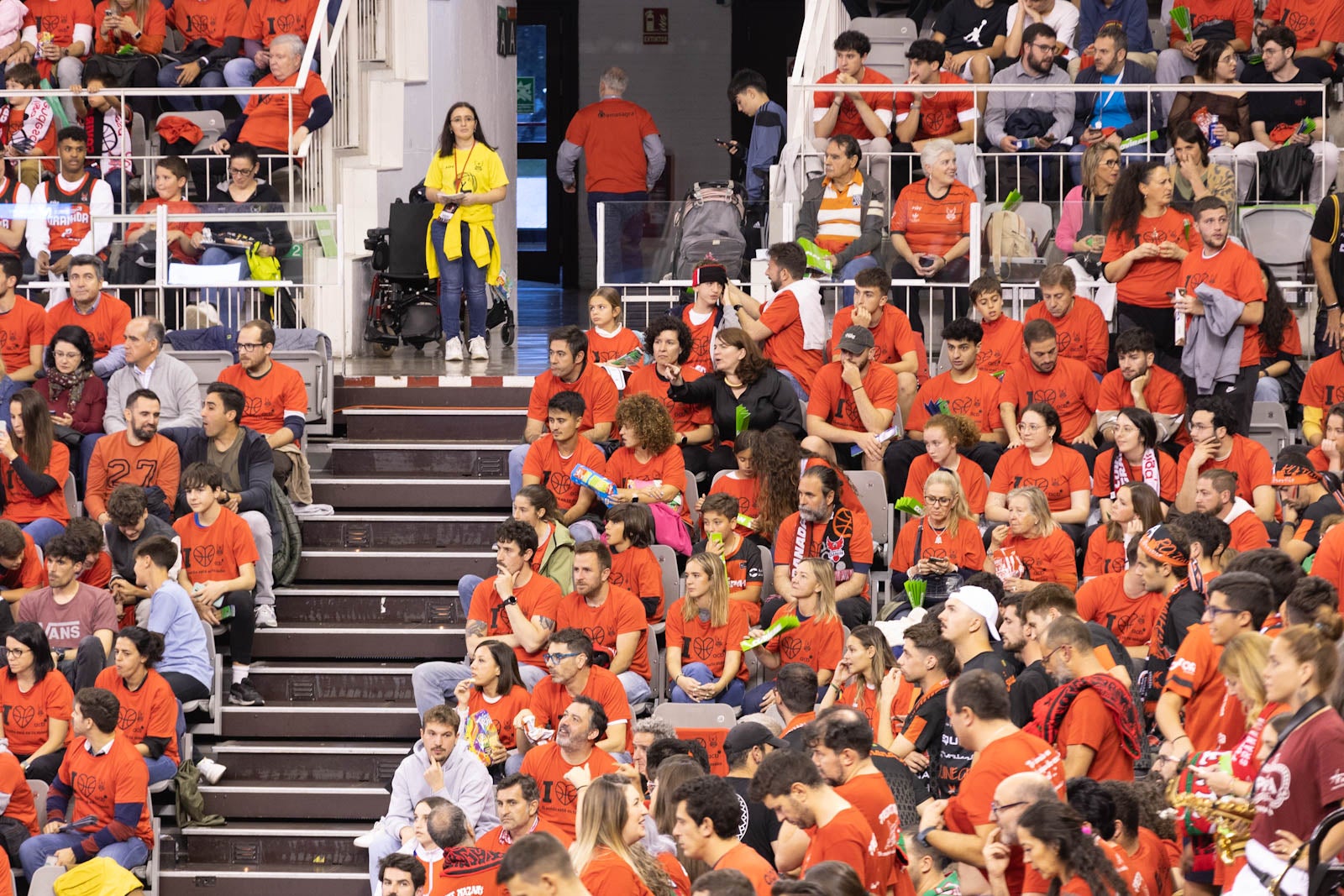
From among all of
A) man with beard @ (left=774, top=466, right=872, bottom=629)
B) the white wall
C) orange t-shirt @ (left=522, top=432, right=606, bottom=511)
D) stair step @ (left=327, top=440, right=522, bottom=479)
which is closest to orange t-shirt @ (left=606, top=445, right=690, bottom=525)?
orange t-shirt @ (left=522, top=432, right=606, bottom=511)

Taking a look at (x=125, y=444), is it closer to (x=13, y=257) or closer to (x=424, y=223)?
(x=13, y=257)

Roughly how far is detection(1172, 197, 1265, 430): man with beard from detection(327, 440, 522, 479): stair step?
4.10 meters

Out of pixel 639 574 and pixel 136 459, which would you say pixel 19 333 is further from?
pixel 639 574

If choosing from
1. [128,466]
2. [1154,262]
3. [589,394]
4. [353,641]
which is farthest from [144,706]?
[1154,262]

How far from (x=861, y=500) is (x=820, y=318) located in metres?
1.55

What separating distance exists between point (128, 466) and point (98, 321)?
1.42m

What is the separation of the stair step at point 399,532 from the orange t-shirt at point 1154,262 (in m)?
3.99

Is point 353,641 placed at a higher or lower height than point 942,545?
lower

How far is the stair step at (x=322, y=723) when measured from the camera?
10.1 metres

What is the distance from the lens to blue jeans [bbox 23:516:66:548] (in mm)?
10367

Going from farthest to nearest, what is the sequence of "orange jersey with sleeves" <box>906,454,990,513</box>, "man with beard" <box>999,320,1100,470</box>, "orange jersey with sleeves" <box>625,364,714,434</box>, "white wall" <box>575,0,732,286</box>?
1. "white wall" <box>575,0,732,286</box>
2. "orange jersey with sleeves" <box>625,364,714,434</box>
3. "man with beard" <box>999,320,1100,470</box>
4. "orange jersey with sleeves" <box>906,454,990,513</box>

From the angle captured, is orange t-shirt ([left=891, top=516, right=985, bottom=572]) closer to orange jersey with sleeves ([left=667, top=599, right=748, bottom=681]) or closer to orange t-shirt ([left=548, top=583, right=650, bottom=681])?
orange jersey with sleeves ([left=667, top=599, right=748, bottom=681])

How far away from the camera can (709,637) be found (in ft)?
30.5

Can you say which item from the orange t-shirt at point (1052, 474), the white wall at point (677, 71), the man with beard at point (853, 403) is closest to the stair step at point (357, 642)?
the man with beard at point (853, 403)
